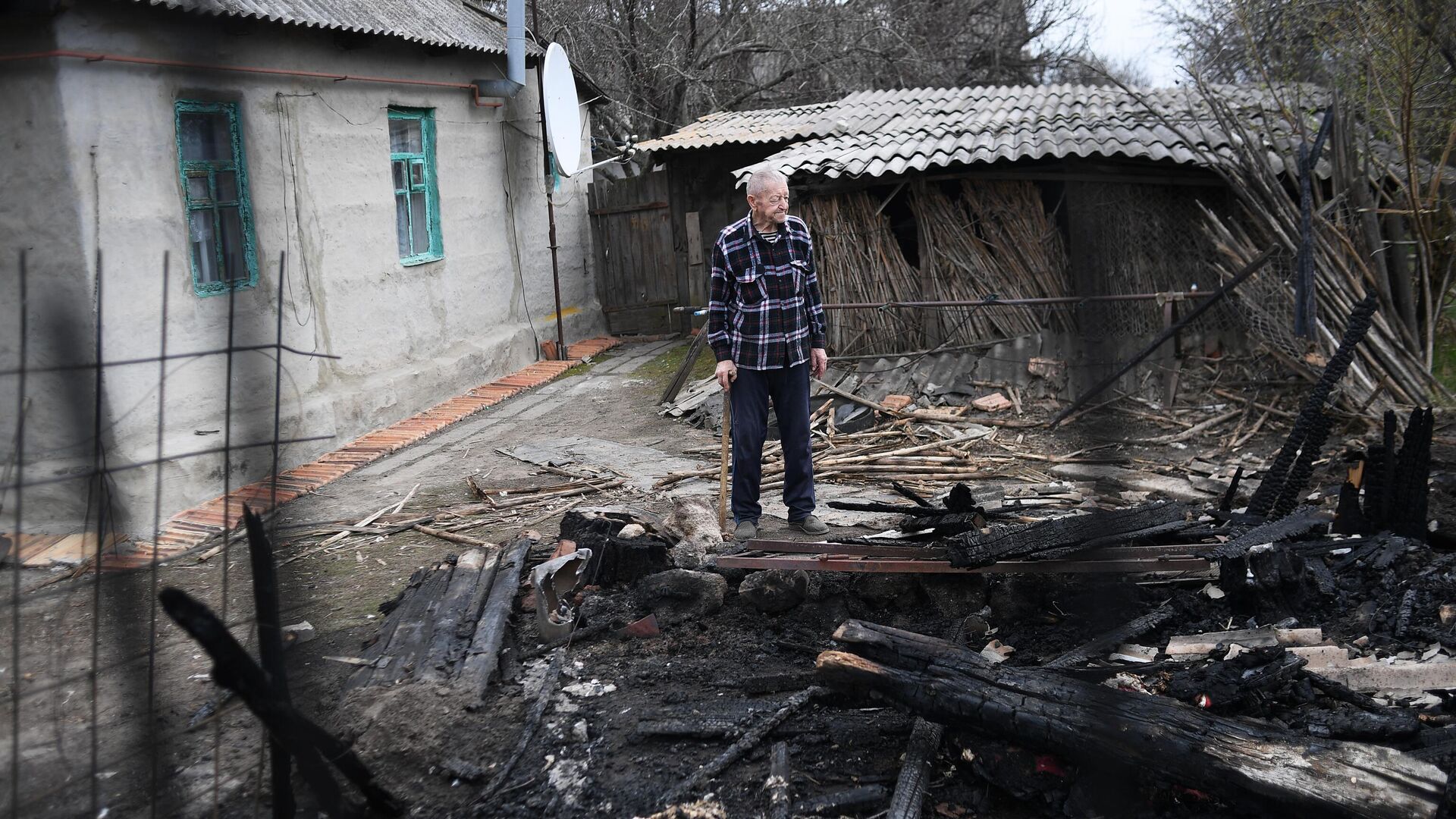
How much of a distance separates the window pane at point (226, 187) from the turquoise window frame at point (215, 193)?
0.01 m

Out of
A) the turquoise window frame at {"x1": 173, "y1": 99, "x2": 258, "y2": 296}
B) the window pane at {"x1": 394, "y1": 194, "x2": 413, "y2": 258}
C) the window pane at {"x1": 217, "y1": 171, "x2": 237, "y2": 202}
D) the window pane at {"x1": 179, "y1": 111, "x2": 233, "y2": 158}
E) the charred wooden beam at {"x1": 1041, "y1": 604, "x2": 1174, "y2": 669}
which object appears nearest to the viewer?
the charred wooden beam at {"x1": 1041, "y1": 604, "x2": 1174, "y2": 669}

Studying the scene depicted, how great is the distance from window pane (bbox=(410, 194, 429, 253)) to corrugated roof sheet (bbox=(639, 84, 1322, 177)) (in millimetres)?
3589

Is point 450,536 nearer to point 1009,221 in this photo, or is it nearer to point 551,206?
point 1009,221

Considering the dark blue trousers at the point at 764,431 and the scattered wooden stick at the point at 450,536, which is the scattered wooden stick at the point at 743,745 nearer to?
the dark blue trousers at the point at 764,431

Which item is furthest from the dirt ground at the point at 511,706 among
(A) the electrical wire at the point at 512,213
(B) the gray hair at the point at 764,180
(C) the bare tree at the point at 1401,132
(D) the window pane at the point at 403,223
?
(A) the electrical wire at the point at 512,213

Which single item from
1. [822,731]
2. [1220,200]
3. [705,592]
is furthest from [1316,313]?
[822,731]

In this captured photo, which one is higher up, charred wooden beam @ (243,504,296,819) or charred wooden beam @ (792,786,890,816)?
charred wooden beam @ (243,504,296,819)

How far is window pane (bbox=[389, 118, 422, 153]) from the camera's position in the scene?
417 inches

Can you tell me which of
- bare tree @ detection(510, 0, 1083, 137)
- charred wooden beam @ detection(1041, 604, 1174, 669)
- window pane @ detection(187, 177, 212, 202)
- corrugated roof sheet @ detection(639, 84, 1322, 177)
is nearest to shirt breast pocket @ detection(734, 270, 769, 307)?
charred wooden beam @ detection(1041, 604, 1174, 669)

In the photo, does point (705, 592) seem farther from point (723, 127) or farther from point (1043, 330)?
point (723, 127)

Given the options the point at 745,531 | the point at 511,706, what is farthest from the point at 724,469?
the point at 511,706

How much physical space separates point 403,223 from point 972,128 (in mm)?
5881

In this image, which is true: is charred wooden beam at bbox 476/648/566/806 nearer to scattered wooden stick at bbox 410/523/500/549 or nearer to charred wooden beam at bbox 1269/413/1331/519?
scattered wooden stick at bbox 410/523/500/549

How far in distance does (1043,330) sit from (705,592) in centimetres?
631
